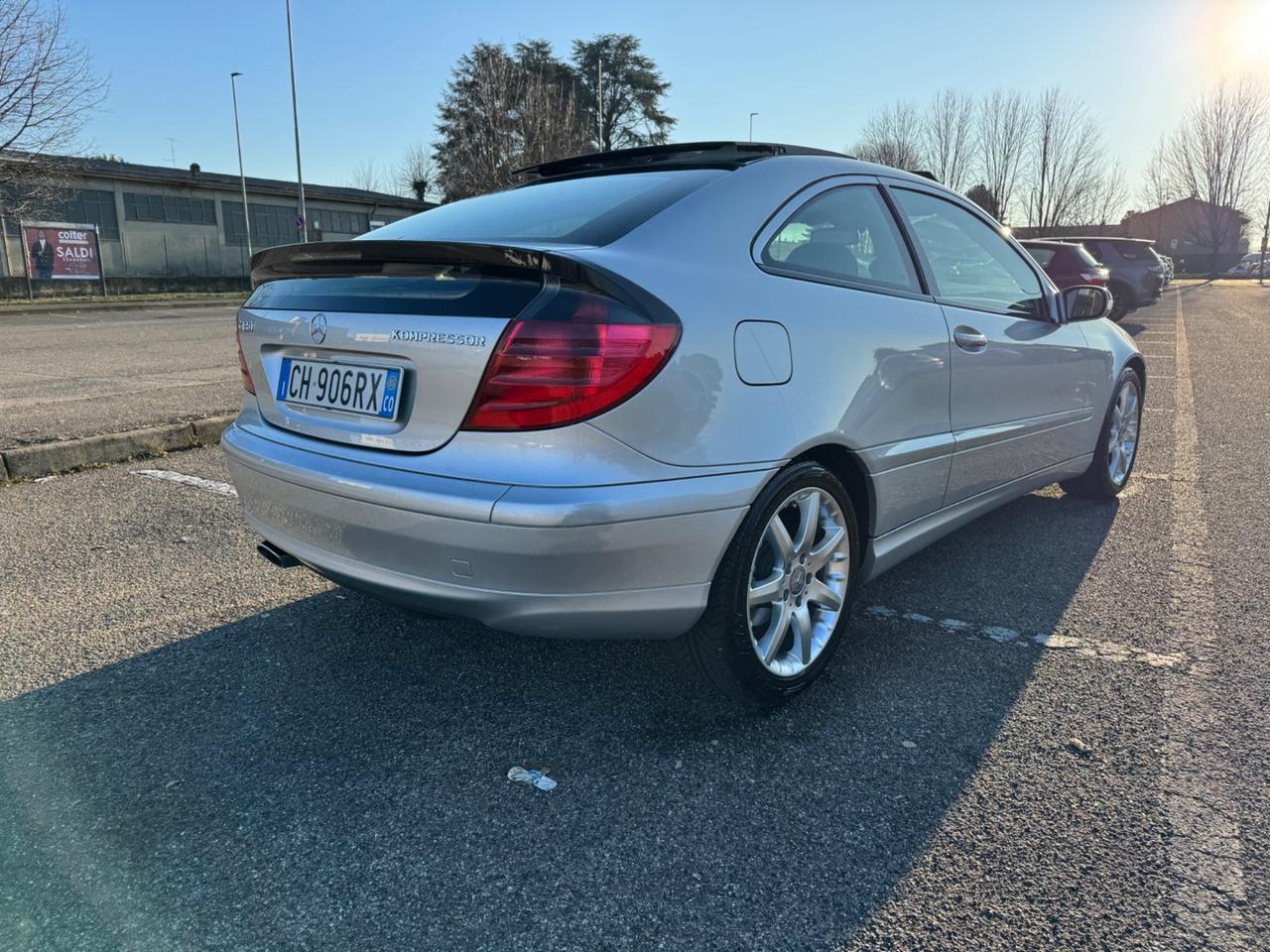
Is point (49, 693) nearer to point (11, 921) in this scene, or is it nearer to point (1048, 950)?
point (11, 921)

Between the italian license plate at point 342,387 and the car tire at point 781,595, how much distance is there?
946 millimetres

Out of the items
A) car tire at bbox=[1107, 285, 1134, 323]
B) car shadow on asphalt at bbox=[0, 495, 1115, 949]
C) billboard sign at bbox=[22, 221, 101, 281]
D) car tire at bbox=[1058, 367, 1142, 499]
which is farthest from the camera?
billboard sign at bbox=[22, 221, 101, 281]

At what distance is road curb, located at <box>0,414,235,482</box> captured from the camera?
4.95 meters

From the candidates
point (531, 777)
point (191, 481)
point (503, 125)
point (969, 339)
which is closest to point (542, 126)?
point (503, 125)

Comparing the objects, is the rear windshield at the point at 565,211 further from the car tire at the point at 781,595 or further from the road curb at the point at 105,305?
the road curb at the point at 105,305

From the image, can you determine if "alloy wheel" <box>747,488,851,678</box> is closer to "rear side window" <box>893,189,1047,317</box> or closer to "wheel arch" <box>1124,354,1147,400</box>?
"rear side window" <box>893,189,1047,317</box>

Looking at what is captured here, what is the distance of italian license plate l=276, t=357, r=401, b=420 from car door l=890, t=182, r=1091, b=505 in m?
1.94

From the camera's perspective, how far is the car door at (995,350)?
320 centimetres

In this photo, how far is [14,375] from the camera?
8.91 metres

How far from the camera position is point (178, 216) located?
36.9 m

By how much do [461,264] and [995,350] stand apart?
7.17 ft

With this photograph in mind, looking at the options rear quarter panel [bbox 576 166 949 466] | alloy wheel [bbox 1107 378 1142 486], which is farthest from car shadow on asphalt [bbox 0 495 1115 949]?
alloy wheel [bbox 1107 378 1142 486]

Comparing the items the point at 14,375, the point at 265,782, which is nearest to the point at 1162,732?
the point at 265,782

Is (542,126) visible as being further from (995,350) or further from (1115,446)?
(995,350)
